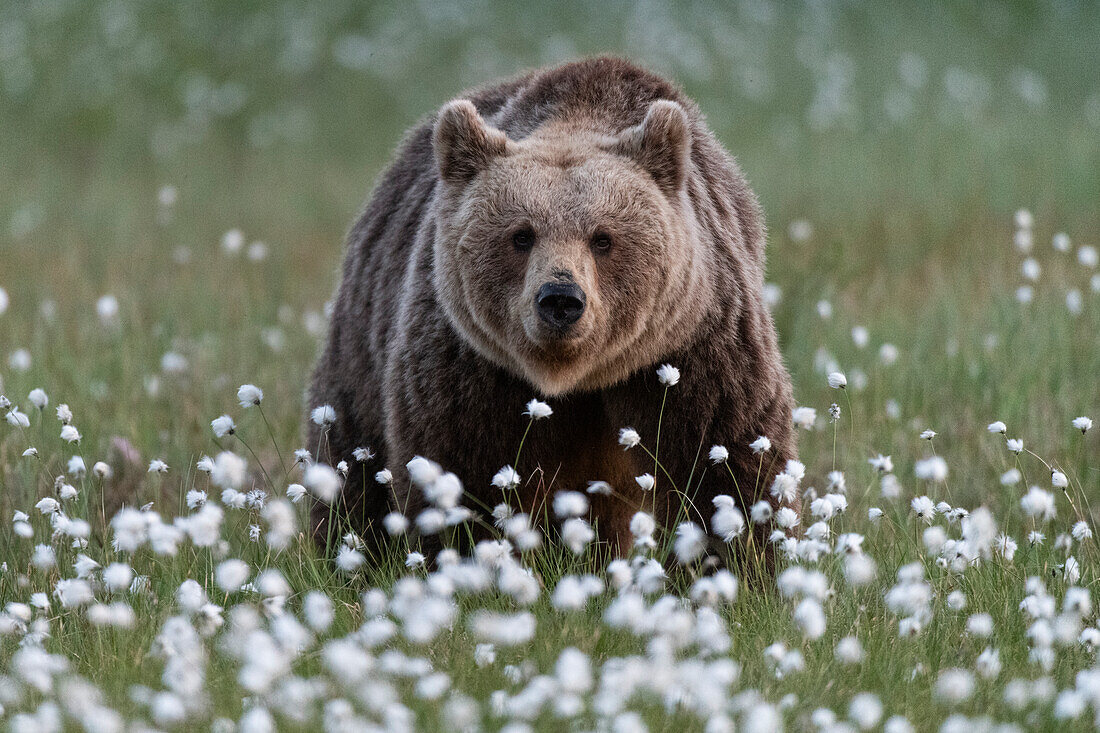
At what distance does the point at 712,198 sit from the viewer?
479 centimetres

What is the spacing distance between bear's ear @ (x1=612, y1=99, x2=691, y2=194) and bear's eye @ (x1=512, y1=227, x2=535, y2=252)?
0.47 m

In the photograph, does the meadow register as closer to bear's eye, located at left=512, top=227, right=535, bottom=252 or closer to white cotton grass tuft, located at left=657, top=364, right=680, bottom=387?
white cotton grass tuft, located at left=657, top=364, right=680, bottom=387

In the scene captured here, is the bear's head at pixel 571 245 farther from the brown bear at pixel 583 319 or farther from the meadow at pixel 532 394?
the meadow at pixel 532 394

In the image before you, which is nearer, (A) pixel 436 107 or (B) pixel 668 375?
→ (B) pixel 668 375

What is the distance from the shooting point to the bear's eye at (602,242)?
4.11 meters

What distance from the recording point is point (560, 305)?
385 centimetres

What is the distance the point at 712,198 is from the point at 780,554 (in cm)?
137

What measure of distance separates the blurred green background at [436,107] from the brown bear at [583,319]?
1.23 m

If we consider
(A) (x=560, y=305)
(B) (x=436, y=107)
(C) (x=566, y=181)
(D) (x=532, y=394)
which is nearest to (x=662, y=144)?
(C) (x=566, y=181)

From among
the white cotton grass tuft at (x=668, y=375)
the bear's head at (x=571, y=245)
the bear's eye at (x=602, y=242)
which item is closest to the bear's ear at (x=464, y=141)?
the bear's head at (x=571, y=245)

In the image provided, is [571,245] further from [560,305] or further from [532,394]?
[532,394]

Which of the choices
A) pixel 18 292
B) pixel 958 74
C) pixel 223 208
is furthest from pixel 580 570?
pixel 958 74

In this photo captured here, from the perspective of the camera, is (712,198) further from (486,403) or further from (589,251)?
(486,403)

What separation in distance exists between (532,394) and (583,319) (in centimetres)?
52
